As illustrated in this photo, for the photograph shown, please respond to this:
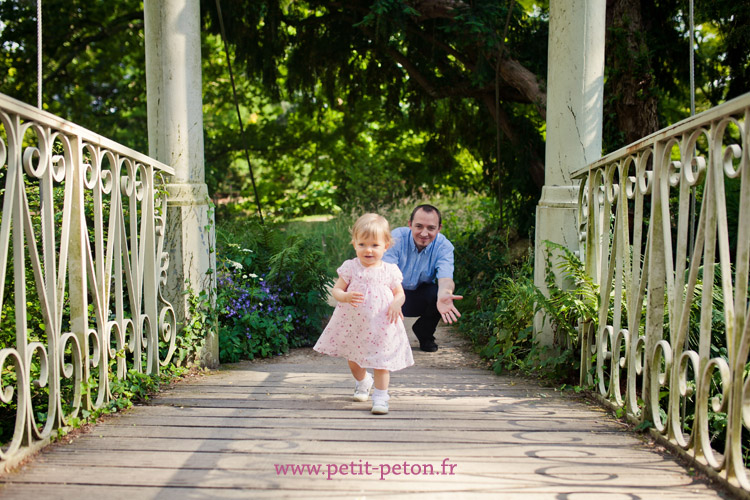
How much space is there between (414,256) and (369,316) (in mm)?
1544

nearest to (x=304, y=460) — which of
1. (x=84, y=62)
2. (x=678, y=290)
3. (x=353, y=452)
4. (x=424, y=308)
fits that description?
(x=353, y=452)

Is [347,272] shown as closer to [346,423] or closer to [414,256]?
[346,423]

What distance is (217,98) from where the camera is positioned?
40.7 feet

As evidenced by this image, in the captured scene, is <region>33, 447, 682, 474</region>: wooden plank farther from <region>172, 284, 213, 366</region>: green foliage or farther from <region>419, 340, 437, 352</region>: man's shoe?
<region>419, 340, 437, 352</region>: man's shoe

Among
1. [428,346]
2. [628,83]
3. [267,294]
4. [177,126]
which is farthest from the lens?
[628,83]

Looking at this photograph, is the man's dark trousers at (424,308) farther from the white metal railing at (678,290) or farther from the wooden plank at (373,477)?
the wooden plank at (373,477)

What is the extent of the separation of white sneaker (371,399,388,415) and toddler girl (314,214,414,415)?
0.12 metres

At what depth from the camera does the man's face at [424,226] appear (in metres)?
4.32

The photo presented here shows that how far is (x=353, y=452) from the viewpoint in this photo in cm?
229

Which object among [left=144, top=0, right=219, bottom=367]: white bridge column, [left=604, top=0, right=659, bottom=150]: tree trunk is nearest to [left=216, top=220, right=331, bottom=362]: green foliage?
[left=144, top=0, right=219, bottom=367]: white bridge column

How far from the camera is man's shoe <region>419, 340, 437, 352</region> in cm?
472

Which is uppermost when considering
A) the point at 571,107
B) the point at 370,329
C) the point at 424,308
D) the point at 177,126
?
the point at 571,107

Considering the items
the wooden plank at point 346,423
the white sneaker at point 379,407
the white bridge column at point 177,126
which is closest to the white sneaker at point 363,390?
the white sneaker at point 379,407

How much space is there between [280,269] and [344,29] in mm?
3258
